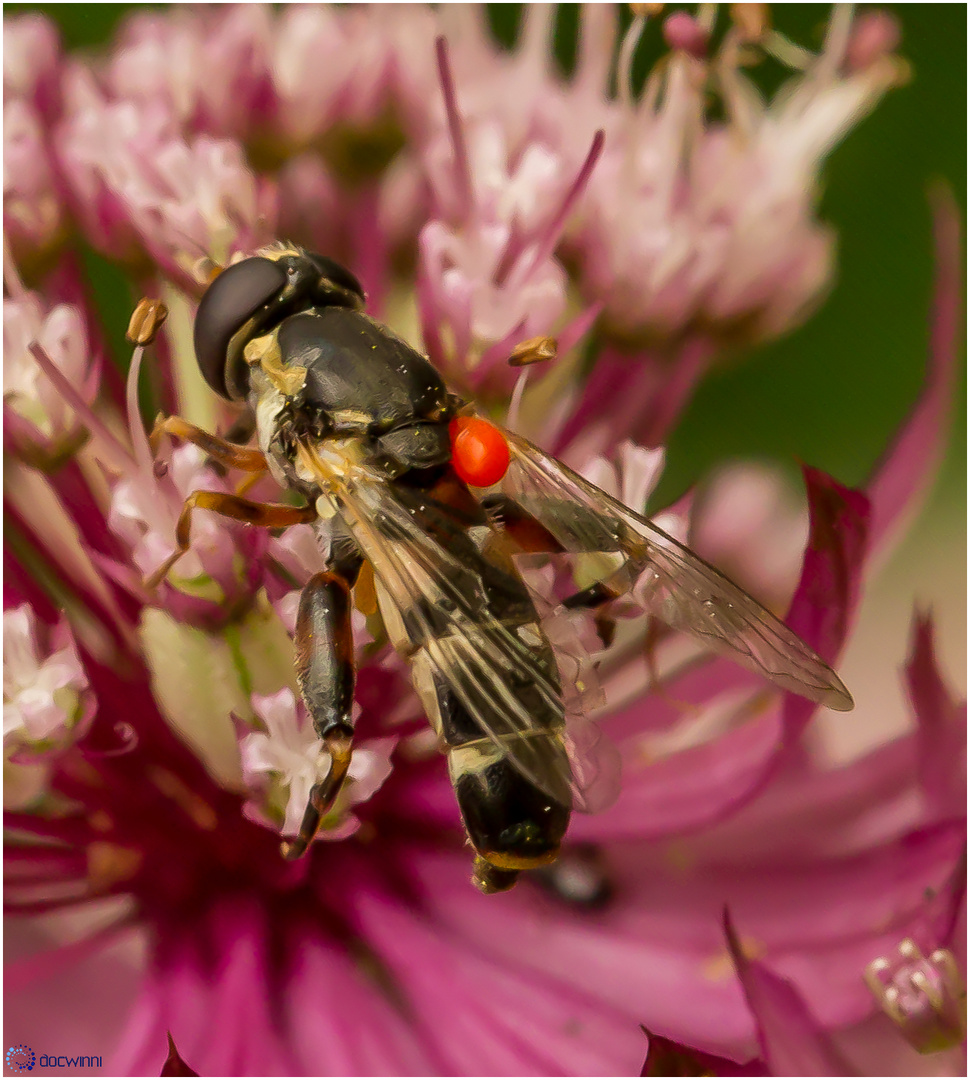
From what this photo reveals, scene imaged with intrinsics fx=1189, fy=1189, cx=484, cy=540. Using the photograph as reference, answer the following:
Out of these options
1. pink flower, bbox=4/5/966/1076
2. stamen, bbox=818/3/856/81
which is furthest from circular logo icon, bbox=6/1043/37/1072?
stamen, bbox=818/3/856/81

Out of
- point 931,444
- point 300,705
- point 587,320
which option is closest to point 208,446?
point 300,705

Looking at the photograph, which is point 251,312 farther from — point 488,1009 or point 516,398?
point 488,1009

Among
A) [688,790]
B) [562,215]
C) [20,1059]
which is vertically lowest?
[20,1059]

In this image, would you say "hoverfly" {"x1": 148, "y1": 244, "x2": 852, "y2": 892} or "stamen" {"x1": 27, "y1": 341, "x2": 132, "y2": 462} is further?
"stamen" {"x1": 27, "y1": 341, "x2": 132, "y2": 462}

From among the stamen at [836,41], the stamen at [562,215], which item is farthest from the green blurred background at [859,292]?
the stamen at [562,215]

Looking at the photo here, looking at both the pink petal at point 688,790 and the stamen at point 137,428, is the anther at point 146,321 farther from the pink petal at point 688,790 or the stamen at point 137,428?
the pink petal at point 688,790

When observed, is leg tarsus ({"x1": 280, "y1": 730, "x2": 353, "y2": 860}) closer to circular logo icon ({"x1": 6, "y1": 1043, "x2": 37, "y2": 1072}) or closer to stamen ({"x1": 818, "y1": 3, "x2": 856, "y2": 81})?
circular logo icon ({"x1": 6, "y1": 1043, "x2": 37, "y2": 1072})

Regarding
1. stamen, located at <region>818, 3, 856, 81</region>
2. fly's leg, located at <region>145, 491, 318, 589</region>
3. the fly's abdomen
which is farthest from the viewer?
stamen, located at <region>818, 3, 856, 81</region>

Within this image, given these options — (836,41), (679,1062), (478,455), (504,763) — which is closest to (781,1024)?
(679,1062)

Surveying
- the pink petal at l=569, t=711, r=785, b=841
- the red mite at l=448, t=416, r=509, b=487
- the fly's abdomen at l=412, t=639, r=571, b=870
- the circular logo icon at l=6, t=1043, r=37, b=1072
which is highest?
the red mite at l=448, t=416, r=509, b=487
